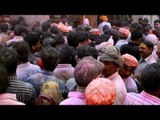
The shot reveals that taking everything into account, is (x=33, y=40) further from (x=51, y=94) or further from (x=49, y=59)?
(x=51, y=94)

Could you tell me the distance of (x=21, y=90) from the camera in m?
2.57

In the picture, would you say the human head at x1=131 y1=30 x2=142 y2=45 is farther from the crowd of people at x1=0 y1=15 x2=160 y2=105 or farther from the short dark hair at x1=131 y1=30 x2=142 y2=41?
the crowd of people at x1=0 y1=15 x2=160 y2=105

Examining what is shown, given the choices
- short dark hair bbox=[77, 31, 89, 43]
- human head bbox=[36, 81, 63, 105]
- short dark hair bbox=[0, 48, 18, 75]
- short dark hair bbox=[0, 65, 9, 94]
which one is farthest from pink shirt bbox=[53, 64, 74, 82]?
short dark hair bbox=[0, 65, 9, 94]

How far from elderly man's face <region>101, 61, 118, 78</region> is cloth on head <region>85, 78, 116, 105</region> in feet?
2.78

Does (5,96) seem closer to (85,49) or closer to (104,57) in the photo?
(104,57)

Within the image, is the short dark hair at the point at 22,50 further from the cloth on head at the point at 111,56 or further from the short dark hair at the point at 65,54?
the cloth on head at the point at 111,56

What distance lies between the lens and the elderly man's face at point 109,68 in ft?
9.46

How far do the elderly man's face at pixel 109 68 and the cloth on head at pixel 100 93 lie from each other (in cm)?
85

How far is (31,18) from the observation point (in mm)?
9711

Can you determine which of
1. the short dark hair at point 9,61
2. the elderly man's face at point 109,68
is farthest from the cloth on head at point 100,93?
the short dark hair at point 9,61

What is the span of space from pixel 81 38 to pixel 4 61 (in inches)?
97.3

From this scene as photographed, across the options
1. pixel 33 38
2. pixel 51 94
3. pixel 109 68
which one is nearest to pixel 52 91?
pixel 51 94
